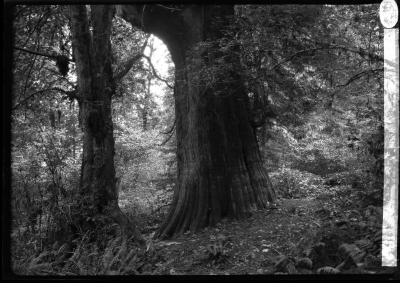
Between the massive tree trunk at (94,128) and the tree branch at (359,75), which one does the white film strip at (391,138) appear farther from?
the massive tree trunk at (94,128)

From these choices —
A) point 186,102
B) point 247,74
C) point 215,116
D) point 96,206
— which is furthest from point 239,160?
point 96,206

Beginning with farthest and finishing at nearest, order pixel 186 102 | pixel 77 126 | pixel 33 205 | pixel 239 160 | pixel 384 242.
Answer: pixel 186 102
pixel 239 160
pixel 77 126
pixel 33 205
pixel 384 242

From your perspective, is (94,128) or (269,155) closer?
(94,128)

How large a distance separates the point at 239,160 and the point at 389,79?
5006 mm

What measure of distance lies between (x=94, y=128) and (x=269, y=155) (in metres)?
4.01

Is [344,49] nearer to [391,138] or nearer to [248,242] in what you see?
[391,138]

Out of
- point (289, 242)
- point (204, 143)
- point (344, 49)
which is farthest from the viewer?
point (204, 143)

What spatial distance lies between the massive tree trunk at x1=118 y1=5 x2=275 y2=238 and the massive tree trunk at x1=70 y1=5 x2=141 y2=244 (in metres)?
1.63

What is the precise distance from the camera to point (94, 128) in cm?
609

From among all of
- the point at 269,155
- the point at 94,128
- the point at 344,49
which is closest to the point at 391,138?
the point at 344,49

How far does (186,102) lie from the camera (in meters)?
7.89

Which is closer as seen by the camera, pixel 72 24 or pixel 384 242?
pixel 384 242

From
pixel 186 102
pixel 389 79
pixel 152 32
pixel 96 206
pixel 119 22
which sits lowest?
pixel 96 206

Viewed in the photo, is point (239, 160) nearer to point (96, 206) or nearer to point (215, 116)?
point (215, 116)
